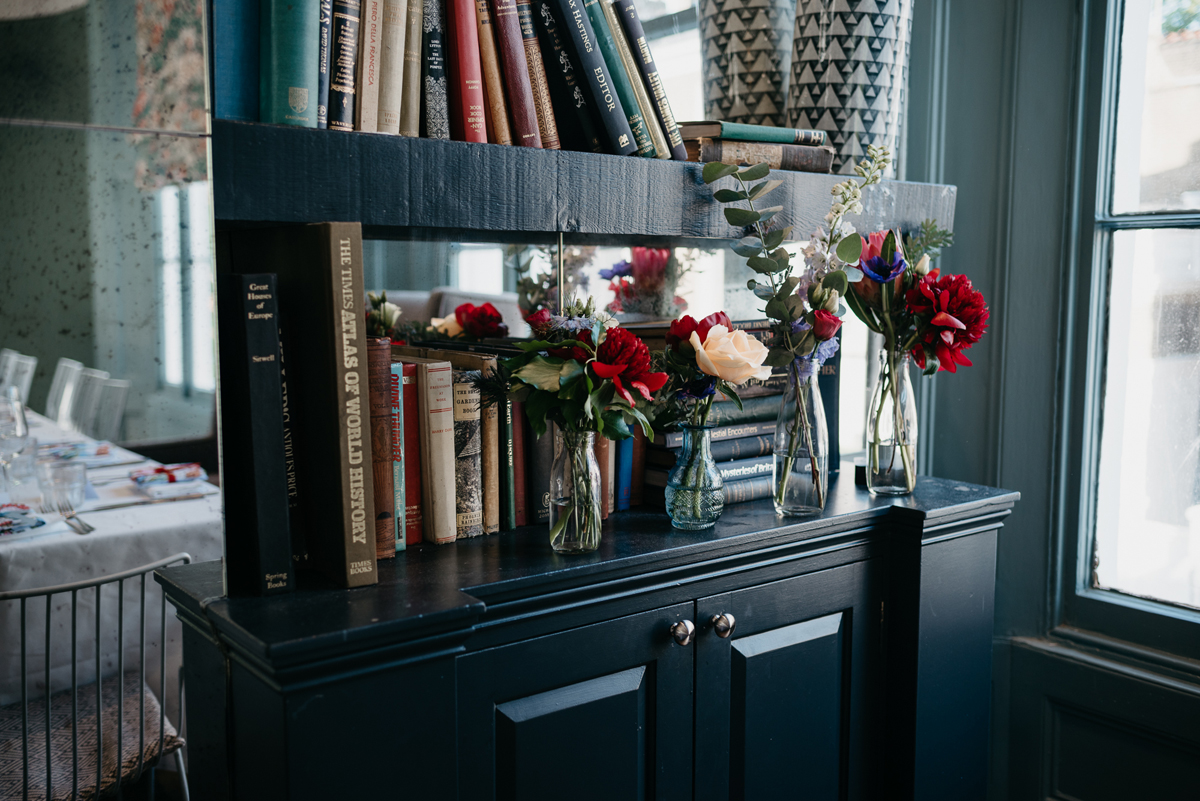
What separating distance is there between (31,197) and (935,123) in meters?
4.08

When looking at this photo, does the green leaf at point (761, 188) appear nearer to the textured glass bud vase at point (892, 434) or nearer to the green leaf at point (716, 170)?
the green leaf at point (716, 170)

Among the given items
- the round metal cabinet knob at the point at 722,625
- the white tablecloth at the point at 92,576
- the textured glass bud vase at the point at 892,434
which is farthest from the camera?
the white tablecloth at the point at 92,576

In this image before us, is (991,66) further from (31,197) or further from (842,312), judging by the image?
(31,197)

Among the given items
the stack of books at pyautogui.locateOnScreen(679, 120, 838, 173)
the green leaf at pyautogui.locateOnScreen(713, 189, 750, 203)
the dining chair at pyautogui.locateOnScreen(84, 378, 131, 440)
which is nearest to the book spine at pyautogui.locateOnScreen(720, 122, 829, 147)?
the stack of books at pyautogui.locateOnScreen(679, 120, 838, 173)

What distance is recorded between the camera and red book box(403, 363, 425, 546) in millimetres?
1101

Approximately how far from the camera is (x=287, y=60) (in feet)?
3.14

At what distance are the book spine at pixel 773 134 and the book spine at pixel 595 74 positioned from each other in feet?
0.60

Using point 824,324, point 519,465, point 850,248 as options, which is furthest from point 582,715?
point 850,248

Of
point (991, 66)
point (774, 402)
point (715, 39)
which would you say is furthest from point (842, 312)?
point (991, 66)

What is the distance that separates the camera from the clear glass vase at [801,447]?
4.36 feet

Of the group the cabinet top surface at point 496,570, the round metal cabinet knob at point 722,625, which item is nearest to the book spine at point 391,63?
the cabinet top surface at point 496,570

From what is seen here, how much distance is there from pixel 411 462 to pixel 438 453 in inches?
1.4

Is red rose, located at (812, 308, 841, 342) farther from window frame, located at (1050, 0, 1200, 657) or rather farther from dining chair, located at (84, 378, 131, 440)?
dining chair, located at (84, 378, 131, 440)

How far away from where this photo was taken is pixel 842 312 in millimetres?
1342
